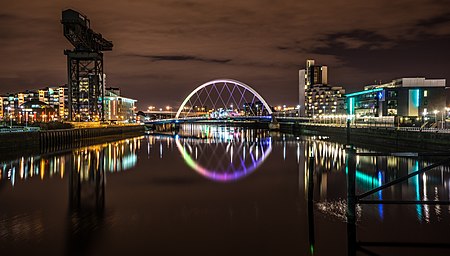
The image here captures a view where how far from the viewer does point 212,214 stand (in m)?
14.2

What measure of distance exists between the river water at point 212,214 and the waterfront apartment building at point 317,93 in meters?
111

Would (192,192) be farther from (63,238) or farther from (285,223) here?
(63,238)

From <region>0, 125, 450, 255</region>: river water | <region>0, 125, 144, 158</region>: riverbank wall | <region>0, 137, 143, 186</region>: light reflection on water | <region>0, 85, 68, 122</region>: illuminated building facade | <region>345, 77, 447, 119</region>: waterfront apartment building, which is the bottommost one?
<region>0, 125, 450, 255</region>: river water

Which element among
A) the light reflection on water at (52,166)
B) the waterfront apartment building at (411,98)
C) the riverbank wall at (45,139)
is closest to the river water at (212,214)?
the light reflection on water at (52,166)

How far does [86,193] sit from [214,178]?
784 centimetres

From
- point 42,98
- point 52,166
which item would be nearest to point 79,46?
point 52,166

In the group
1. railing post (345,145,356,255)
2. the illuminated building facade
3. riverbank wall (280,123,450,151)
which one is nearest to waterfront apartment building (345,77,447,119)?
riverbank wall (280,123,450,151)

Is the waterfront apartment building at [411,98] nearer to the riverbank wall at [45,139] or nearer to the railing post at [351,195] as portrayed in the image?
the riverbank wall at [45,139]

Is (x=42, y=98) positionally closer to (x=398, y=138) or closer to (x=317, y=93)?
(x=317, y=93)

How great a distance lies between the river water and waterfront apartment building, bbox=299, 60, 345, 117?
363ft

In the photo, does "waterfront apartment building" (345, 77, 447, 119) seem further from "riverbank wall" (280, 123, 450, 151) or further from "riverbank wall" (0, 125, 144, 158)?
"riverbank wall" (0, 125, 144, 158)

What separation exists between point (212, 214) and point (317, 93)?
13364 centimetres

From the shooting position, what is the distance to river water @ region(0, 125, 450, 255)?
10641 mm

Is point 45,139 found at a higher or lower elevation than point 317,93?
lower
